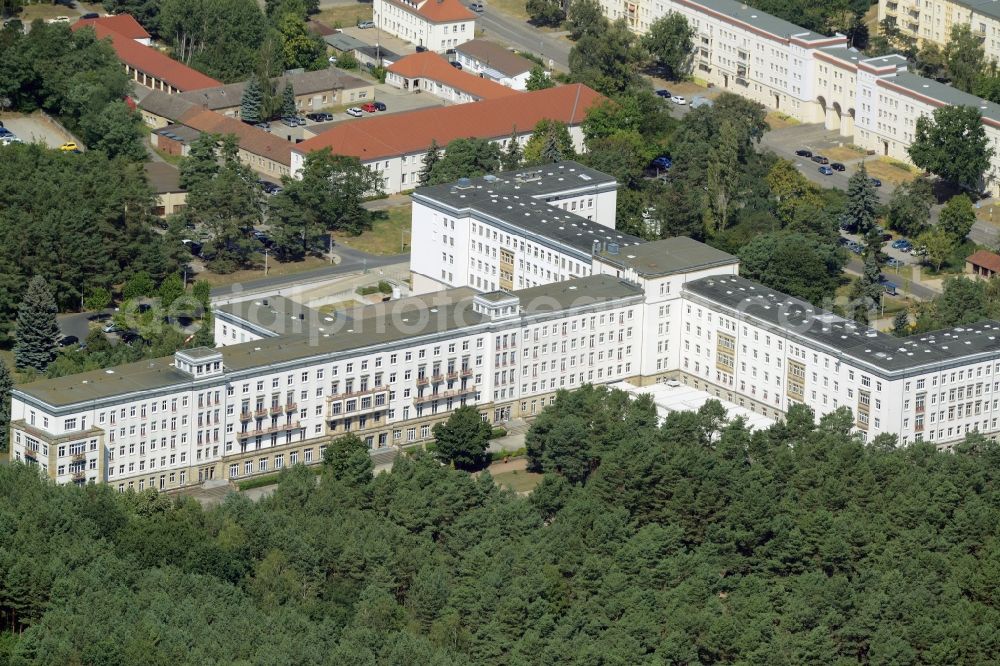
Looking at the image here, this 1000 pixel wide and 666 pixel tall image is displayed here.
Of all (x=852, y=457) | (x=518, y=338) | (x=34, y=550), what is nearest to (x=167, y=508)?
(x=34, y=550)

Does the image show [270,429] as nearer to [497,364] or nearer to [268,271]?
[497,364]

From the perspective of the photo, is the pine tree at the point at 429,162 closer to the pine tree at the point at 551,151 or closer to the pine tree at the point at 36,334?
the pine tree at the point at 551,151

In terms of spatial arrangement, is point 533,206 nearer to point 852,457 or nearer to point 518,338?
point 518,338

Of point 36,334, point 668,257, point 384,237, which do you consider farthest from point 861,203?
point 36,334

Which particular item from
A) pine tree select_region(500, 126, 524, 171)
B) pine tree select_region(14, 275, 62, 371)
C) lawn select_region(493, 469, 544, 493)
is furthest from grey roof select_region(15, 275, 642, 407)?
pine tree select_region(500, 126, 524, 171)

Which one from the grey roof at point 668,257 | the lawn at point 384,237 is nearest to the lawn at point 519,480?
the grey roof at point 668,257

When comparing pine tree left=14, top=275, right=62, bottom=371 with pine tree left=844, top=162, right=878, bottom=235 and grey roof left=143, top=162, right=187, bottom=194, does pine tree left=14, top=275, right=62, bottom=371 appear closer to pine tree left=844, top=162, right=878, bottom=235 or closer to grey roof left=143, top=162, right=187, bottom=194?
grey roof left=143, top=162, right=187, bottom=194
